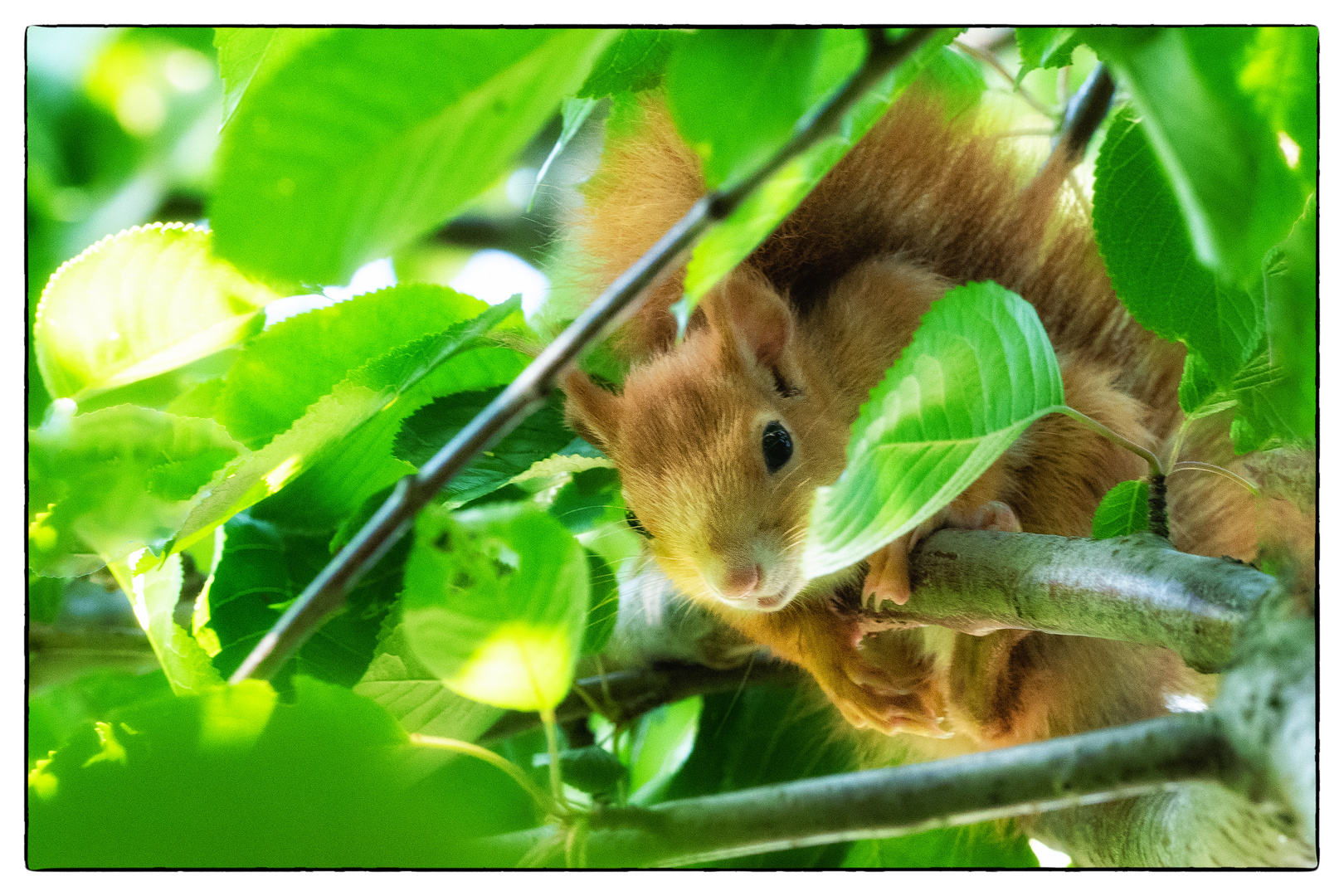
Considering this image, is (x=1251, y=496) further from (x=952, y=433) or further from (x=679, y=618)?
(x=679, y=618)

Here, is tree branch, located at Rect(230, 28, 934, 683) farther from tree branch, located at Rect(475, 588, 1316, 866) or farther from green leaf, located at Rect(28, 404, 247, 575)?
green leaf, located at Rect(28, 404, 247, 575)

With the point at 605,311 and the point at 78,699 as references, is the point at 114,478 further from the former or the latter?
the point at 605,311

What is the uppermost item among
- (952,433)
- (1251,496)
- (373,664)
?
(952,433)

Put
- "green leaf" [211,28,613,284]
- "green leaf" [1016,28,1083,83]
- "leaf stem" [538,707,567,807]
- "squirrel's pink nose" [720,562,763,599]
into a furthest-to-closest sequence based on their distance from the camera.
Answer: "squirrel's pink nose" [720,562,763,599], "green leaf" [1016,28,1083,83], "leaf stem" [538,707,567,807], "green leaf" [211,28,613,284]

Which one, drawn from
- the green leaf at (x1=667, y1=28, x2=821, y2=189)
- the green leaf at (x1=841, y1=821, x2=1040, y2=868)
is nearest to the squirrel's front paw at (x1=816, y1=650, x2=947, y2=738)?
the green leaf at (x1=841, y1=821, x2=1040, y2=868)

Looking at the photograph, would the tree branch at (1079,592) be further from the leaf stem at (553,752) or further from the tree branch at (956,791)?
the leaf stem at (553,752)

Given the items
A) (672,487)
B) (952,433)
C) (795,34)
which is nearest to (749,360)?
(672,487)

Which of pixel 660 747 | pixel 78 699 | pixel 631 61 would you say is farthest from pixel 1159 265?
pixel 78 699
